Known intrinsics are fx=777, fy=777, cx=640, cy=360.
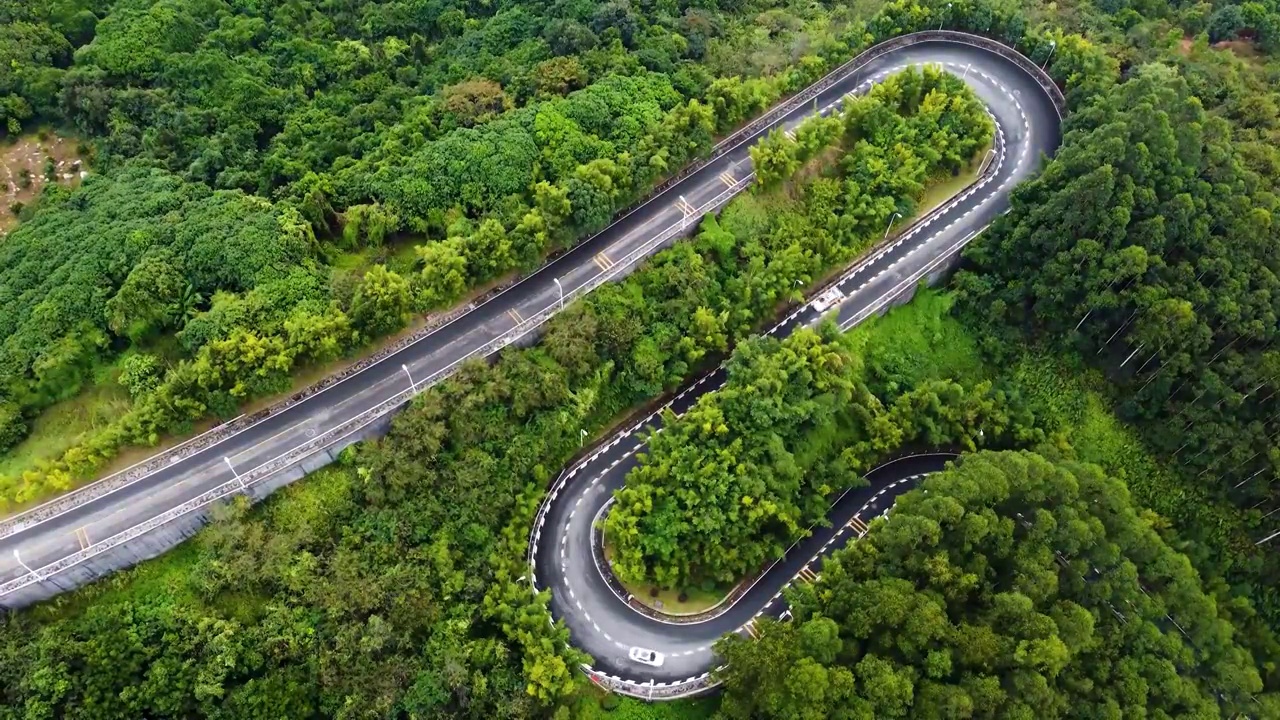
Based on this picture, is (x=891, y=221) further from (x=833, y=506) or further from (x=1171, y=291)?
(x=833, y=506)

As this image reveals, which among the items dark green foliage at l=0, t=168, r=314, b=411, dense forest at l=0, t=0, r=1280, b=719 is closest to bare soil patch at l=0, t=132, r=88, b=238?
dense forest at l=0, t=0, r=1280, b=719

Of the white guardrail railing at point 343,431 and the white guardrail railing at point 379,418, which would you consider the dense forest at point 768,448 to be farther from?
the white guardrail railing at point 343,431

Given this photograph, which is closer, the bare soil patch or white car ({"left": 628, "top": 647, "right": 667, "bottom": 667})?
white car ({"left": 628, "top": 647, "right": 667, "bottom": 667})

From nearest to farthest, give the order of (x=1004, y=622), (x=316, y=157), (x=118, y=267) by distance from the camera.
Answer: (x=1004, y=622), (x=118, y=267), (x=316, y=157)

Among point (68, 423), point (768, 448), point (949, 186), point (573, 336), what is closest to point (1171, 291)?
point (949, 186)

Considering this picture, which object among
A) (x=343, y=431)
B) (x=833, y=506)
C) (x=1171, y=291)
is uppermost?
(x=1171, y=291)

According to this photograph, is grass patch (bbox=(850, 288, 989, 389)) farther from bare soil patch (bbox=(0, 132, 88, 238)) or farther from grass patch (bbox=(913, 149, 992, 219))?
bare soil patch (bbox=(0, 132, 88, 238))
